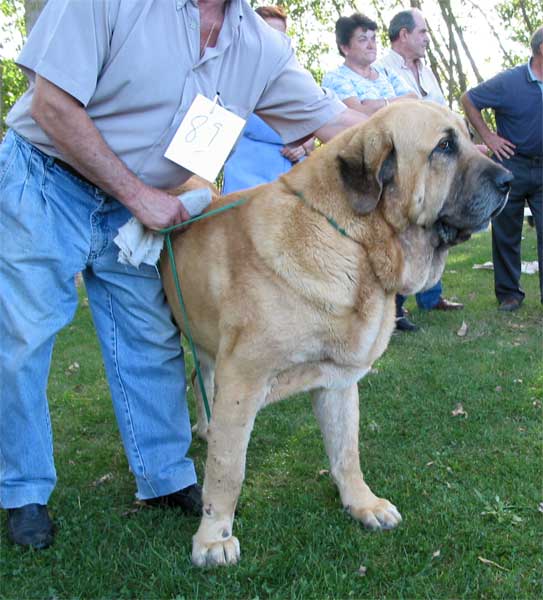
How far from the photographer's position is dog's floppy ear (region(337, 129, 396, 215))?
2.54 meters

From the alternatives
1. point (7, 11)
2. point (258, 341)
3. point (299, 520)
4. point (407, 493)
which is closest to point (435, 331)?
point (407, 493)

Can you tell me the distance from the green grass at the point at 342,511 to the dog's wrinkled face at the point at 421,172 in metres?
1.30

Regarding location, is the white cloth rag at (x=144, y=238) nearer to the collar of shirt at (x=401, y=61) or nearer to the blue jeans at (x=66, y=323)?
the blue jeans at (x=66, y=323)

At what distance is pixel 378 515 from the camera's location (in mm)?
2938

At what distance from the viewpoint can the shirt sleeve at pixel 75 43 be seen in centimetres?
250

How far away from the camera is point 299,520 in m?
2.99

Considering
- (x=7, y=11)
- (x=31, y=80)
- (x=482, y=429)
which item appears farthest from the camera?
(x=7, y=11)

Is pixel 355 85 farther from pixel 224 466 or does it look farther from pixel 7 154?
pixel 224 466

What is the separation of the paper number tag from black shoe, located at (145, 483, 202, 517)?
1473 millimetres

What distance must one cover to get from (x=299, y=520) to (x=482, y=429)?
1419 millimetres

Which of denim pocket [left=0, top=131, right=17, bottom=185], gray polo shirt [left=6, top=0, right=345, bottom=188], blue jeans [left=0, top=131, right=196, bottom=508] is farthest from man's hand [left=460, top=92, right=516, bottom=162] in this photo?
denim pocket [left=0, top=131, right=17, bottom=185]

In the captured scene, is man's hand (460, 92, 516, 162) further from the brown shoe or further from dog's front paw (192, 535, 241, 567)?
dog's front paw (192, 535, 241, 567)

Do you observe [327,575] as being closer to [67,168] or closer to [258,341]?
[258,341]

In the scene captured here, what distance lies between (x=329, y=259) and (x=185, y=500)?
1.40 metres
